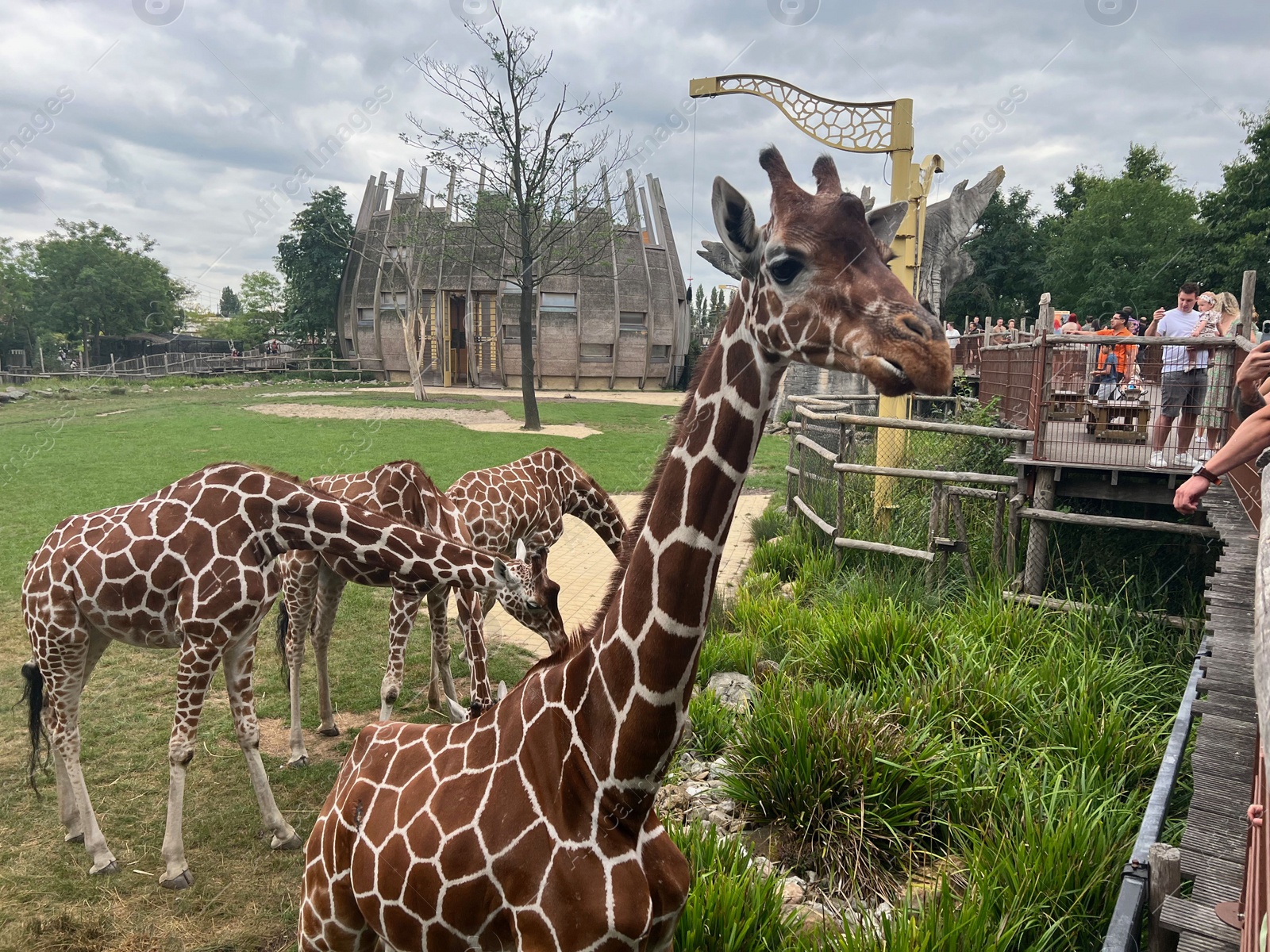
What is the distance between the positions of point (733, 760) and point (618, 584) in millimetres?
3045

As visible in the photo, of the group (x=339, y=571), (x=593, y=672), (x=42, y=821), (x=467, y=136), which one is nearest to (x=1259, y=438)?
(x=593, y=672)

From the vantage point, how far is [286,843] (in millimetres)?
4730

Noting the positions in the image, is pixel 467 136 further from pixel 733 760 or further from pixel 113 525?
pixel 733 760

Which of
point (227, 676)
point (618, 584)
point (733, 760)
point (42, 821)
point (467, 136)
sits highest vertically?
point (467, 136)

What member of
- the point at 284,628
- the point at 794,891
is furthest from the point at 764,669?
the point at 284,628

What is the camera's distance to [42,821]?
4.97m

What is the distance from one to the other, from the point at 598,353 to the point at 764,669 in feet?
101

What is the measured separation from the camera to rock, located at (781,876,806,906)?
158 inches

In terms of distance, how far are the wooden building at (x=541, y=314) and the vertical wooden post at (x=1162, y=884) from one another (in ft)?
107

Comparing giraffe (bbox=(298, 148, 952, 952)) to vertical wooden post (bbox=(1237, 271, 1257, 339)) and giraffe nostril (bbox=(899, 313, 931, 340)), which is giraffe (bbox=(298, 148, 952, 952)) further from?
vertical wooden post (bbox=(1237, 271, 1257, 339))

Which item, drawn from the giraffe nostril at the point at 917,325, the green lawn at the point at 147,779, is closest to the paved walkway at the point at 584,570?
the green lawn at the point at 147,779

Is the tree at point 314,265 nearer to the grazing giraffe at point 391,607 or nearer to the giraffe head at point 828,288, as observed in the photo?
the grazing giraffe at point 391,607

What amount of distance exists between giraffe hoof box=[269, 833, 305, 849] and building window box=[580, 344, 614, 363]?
32212 millimetres

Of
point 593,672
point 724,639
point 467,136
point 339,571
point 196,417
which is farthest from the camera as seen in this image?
point 196,417
